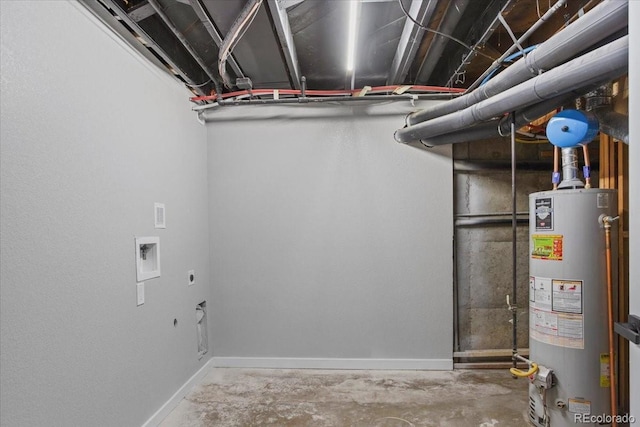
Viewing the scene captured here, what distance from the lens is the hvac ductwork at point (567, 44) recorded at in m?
1.35

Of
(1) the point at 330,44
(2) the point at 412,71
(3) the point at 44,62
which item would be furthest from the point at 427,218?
(3) the point at 44,62

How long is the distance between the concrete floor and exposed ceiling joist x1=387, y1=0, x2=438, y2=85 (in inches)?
99.3

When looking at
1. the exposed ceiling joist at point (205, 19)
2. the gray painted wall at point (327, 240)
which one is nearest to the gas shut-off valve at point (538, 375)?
the gray painted wall at point (327, 240)

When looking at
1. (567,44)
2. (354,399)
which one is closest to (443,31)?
(567,44)

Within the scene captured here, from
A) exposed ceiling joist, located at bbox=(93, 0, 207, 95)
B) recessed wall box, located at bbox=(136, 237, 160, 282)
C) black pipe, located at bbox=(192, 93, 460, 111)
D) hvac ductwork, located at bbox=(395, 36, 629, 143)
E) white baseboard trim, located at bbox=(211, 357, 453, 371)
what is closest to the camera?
hvac ductwork, located at bbox=(395, 36, 629, 143)

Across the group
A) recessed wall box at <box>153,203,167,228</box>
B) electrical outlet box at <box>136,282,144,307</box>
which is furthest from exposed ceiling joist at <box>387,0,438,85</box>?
electrical outlet box at <box>136,282,144,307</box>

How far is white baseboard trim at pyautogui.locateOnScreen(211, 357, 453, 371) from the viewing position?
2.91 metres

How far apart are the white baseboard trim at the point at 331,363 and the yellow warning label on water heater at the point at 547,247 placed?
4.70 feet

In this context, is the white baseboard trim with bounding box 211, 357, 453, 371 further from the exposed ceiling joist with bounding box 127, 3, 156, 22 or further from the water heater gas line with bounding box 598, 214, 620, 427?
the exposed ceiling joist with bounding box 127, 3, 156, 22

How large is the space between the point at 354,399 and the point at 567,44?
256cm

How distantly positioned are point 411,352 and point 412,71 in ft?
8.33

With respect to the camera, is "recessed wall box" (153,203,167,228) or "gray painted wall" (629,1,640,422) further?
"recessed wall box" (153,203,167,228)

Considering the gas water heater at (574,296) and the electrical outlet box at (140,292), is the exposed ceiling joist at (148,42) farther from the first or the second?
the gas water heater at (574,296)

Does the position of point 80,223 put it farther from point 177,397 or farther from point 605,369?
point 605,369
